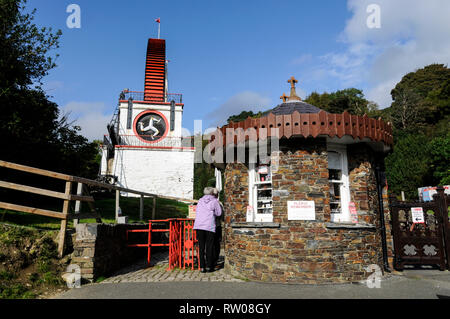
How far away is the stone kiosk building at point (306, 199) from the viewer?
6051mm

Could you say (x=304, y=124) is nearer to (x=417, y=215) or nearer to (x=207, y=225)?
(x=207, y=225)

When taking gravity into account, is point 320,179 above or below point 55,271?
above

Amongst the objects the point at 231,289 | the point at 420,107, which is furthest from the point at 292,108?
the point at 420,107

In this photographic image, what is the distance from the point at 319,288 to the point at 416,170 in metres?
27.0

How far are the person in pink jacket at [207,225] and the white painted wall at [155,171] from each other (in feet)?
68.2

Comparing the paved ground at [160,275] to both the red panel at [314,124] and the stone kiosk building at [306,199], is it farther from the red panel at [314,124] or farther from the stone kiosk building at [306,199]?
the red panel at [314,124]

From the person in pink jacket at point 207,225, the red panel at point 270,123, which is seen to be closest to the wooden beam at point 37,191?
the person in pink jacket at point 207,225

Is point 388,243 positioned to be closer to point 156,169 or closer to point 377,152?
point 377,152

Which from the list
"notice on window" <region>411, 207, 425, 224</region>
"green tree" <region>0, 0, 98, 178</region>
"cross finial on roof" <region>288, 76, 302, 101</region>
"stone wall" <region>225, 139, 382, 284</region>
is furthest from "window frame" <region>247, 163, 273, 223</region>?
"green tree" <region>0, 0, 98, 178</region>

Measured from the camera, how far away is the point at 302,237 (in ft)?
19.9

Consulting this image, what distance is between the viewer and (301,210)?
618cm

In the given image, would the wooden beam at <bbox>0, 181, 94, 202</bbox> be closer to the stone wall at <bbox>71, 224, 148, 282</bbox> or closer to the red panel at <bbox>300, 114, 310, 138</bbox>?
the stone wall at <bbox>71, 224, 148, 282</bbox>
